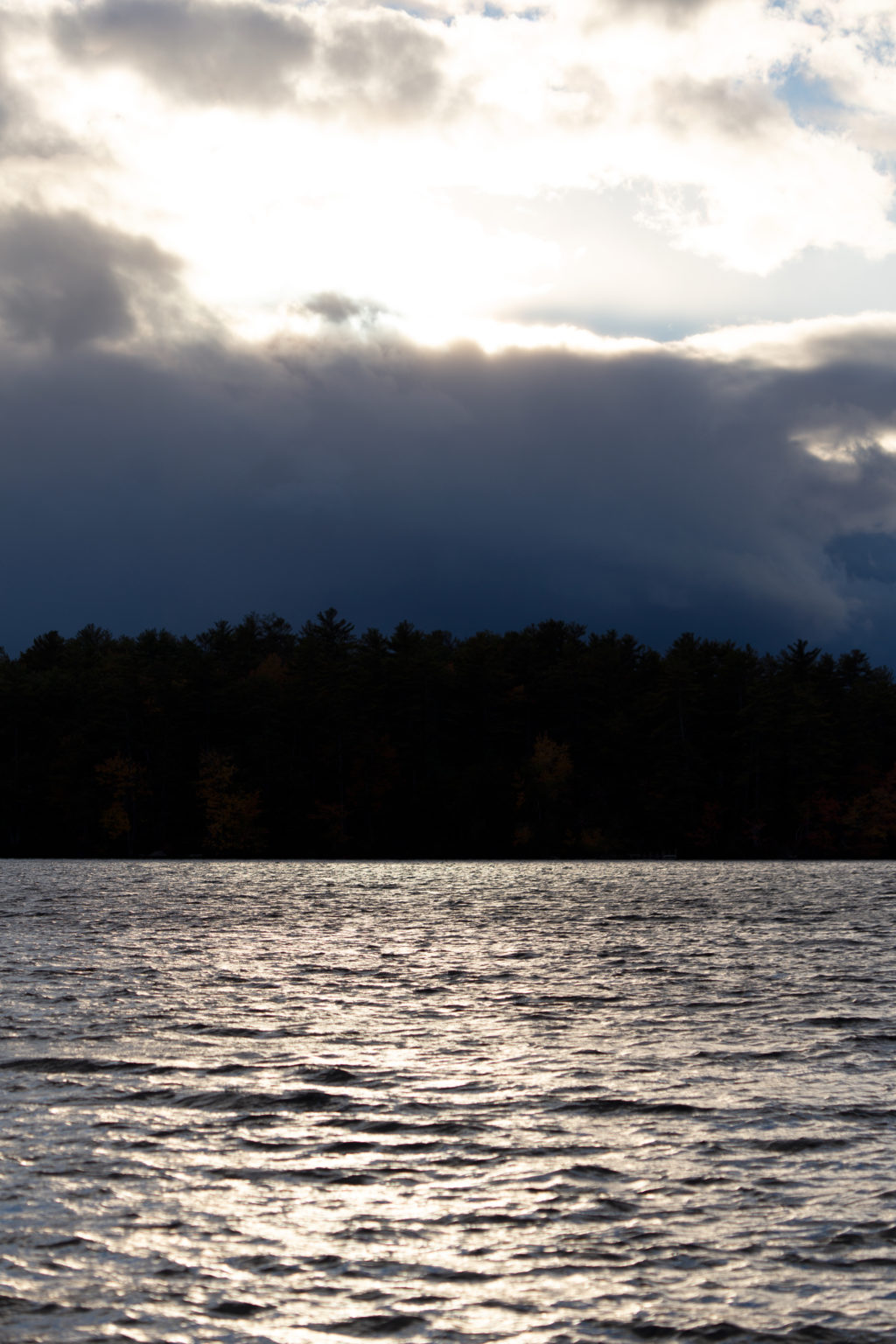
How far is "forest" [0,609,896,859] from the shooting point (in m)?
146

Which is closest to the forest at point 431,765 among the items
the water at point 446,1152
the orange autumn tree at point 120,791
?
the orange autumn tree at point 120,791

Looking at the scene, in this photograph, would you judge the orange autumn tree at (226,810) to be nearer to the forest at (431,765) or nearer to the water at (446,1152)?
the forest at (431,765)

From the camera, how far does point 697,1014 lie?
29000 mm

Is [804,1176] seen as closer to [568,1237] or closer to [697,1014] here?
[568,1237]

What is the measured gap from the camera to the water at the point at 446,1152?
36.6 ft

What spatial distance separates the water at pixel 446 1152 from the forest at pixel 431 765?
351 ft

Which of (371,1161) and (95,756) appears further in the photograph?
(95,756)

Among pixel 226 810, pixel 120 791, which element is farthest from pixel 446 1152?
pixel 120 791

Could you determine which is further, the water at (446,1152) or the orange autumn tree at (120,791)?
the orange autumn tree at (120,791)

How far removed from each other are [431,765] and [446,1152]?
130935 millimetres

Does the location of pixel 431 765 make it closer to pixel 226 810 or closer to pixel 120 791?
pixel 226 810

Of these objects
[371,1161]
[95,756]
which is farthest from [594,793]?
[371,1161]

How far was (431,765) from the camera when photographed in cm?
14712

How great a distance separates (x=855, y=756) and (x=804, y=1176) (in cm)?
14418
